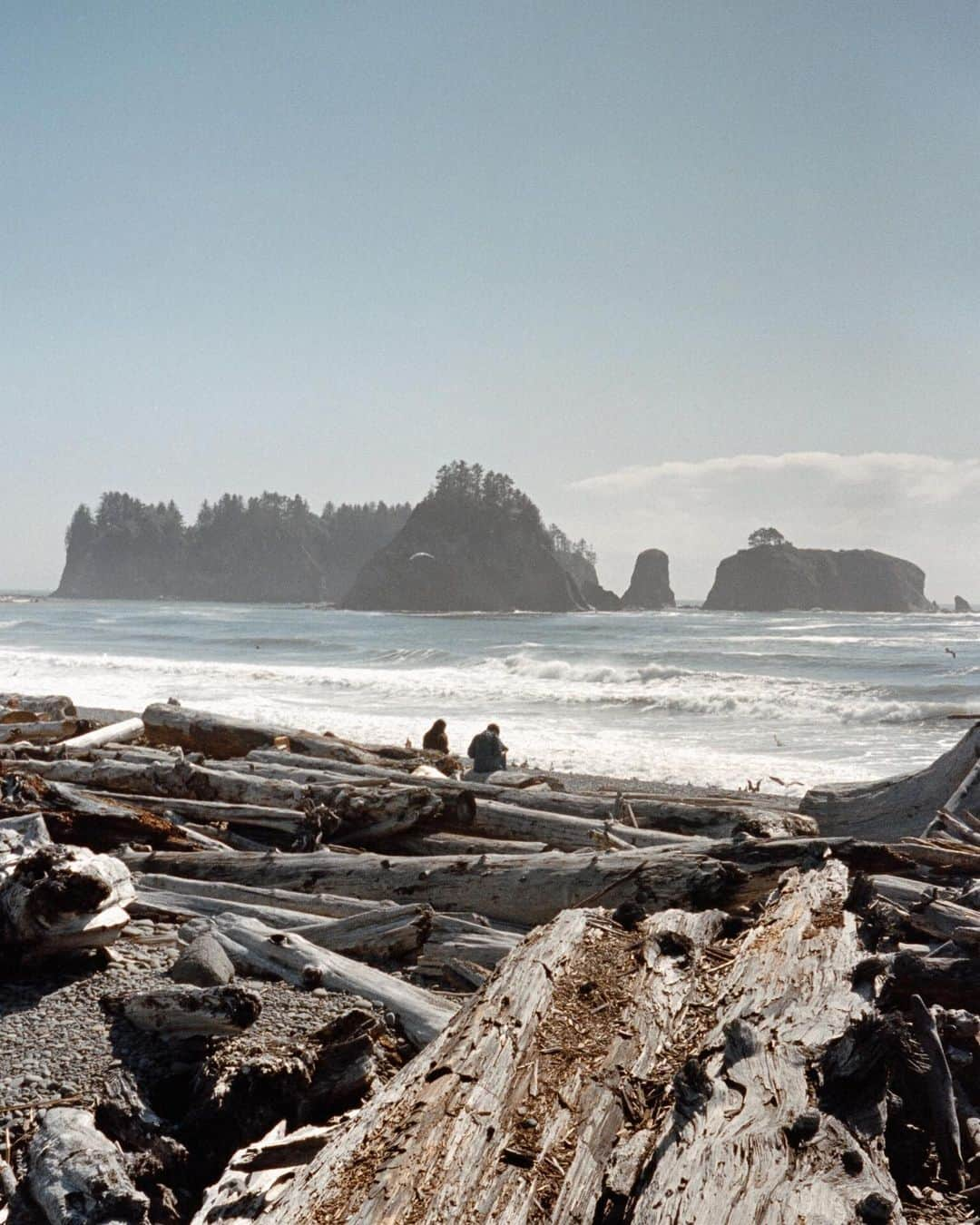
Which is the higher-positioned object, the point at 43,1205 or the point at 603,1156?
the point at 603,1156

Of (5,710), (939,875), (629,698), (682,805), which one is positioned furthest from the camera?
A: (629,698)

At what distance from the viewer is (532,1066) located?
A: 90.9 inches

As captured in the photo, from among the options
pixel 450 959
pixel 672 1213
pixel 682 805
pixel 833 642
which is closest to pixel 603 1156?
pixel 672 1213

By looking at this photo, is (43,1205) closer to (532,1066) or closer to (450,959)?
(532,1066)

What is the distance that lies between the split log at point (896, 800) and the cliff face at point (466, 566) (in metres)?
98.2

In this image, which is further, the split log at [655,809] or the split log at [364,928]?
the split log at [655,809]

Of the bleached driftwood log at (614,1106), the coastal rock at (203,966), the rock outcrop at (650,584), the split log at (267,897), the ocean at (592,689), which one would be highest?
the rock outcrop at (650,584)

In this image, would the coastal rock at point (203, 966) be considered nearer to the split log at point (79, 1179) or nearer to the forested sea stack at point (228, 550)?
the split log at point (79, 1179)

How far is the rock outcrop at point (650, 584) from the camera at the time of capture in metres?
148

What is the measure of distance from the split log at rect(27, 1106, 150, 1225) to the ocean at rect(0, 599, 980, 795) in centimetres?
926

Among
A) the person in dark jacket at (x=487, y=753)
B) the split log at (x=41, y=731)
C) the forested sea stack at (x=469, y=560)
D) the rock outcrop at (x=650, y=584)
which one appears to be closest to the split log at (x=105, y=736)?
the split log at (x=41, y=731)

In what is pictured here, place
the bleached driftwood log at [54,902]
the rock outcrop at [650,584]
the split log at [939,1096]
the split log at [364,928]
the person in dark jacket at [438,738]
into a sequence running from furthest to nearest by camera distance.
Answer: the rock outcrop at [650,584] < the person in dark jacket at [438,738] < the split log at [364,928] < the bleached driftwood log at [54,902] < the split log at [939,1096]

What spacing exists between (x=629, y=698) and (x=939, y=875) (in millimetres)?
15551

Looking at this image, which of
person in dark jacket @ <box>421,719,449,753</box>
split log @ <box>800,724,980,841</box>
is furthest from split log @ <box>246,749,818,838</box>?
person in dark jacket @ <box>421,719,449,753</box>
